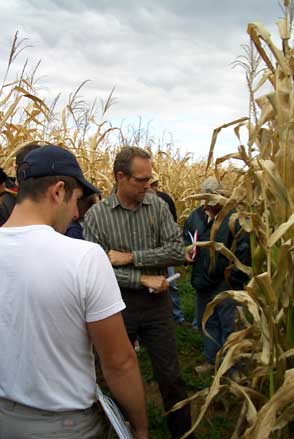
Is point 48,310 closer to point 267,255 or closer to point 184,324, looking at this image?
point 267,255

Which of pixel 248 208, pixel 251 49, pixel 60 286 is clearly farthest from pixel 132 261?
pixel 60 286

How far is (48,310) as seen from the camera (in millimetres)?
1610

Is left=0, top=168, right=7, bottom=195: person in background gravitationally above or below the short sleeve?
above

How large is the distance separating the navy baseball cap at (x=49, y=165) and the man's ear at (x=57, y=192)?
38mm

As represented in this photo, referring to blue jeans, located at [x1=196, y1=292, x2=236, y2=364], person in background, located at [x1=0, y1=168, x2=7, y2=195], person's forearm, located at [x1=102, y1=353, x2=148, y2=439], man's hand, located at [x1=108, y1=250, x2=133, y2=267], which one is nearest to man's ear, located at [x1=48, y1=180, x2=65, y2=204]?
person's forearm, located at [x1=102, y1=353, x2=148, y2=439]

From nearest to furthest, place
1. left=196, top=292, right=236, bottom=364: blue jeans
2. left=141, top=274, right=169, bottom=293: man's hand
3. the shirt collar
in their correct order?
left=141, top=274, right=169, bottom=293: man's hand
the shirt collar
left=196, top=292, right=236, bottom=364: blue jeans

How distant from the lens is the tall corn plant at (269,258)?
77.9 inches

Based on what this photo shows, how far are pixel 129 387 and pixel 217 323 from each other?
2.79 m

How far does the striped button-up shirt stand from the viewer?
3289 millimetres

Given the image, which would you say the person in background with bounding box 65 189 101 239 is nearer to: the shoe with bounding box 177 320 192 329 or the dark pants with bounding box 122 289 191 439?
the dark pants with bounding box 122 289 191 439

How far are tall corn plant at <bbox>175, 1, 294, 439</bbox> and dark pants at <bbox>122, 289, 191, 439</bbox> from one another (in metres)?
0.84

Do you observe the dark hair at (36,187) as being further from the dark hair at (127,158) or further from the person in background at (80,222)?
the dark hair at (127,158)

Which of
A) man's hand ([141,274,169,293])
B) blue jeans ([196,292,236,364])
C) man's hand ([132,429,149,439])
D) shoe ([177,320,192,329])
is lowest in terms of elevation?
shoe ([177,320,192,329])

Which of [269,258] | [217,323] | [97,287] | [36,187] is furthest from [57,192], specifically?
[217,323]
